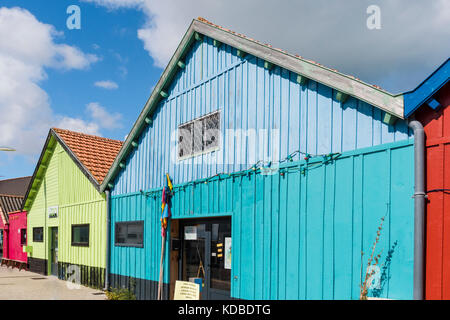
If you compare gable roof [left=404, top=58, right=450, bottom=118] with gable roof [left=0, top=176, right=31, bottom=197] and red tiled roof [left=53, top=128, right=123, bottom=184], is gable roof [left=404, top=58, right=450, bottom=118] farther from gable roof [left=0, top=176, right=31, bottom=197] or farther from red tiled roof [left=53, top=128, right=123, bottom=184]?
gable roof [left=0, top=176, right=31, bottom=197]

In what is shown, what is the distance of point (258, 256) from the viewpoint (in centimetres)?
823

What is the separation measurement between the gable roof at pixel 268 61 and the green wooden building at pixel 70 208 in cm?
182

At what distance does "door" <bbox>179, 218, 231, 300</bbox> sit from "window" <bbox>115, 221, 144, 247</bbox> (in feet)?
6.16

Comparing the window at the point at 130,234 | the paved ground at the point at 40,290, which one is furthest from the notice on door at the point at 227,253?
the paved ground at the point at 40,290

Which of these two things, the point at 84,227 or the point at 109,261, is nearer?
the point at 109,261

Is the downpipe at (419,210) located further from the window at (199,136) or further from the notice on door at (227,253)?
the window at (199,136)

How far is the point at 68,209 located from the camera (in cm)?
1686

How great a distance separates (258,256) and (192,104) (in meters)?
4.22

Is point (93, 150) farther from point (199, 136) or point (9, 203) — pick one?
point (9, 203)

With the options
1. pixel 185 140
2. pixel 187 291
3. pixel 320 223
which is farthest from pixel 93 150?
pixel 320 223
